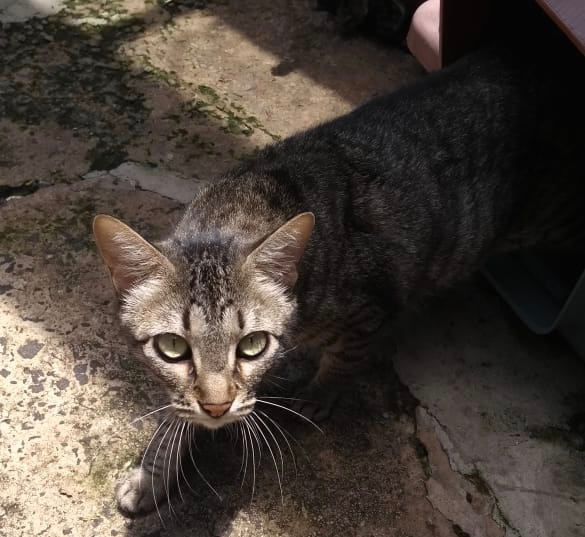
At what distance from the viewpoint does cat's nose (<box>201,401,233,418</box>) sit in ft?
6.25

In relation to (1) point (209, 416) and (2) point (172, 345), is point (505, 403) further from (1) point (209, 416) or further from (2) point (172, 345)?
(2) point (172, 345)

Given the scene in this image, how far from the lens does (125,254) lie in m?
1.92

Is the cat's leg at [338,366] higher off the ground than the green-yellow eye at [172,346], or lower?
lower

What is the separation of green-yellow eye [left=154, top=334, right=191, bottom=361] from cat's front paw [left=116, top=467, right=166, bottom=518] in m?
0.57

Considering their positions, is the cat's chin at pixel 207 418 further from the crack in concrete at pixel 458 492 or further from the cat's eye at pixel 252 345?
the crack in concrete at pixel 458 492

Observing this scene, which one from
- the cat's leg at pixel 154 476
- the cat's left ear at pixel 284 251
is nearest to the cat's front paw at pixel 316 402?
the cat's leg at pixel 154 476

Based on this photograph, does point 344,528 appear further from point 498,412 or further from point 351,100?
point 351,100

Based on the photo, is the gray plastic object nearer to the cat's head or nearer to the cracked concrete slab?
the cracked concrete slab

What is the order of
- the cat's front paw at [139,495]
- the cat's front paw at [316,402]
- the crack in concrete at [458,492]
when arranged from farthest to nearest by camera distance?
the cat's front paw at [316,402] → the crack in concrete at [458,492] → the cat's front paw at [139,495]

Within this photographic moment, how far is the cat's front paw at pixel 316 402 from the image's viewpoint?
2.65 m

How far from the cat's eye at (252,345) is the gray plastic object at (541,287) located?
1304mm

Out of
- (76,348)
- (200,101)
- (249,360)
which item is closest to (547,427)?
(249,360)

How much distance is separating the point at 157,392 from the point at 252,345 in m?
0.72

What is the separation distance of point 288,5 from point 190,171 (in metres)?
1.73
